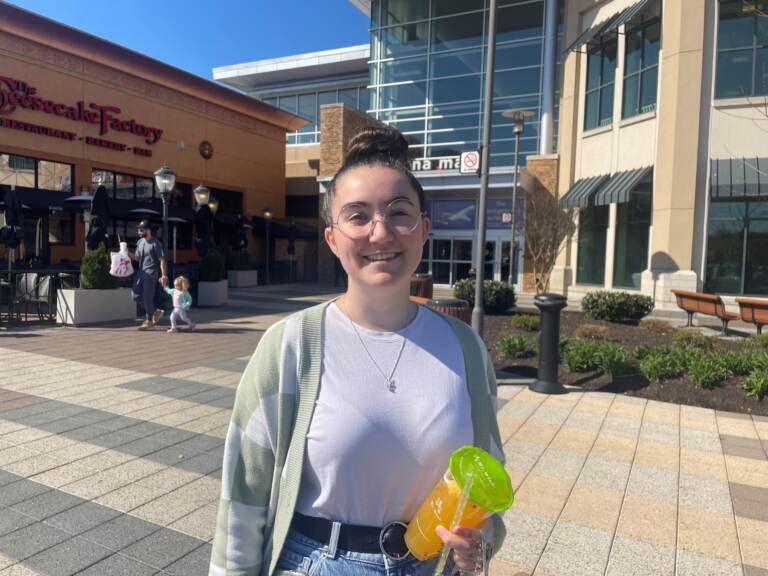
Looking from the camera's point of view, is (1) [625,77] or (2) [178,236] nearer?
(1) [625,77]

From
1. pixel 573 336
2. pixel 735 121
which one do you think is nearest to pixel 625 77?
pixel 735 121

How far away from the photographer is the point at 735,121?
1570cm

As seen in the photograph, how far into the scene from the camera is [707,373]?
6.82 metres

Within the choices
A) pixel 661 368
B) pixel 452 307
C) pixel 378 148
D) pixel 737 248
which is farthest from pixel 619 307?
pixel 378 148

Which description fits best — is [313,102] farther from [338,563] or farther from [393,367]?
[338,563]

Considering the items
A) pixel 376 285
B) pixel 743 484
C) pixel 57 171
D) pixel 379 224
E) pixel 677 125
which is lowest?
pixel 743 484

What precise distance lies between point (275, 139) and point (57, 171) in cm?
1262

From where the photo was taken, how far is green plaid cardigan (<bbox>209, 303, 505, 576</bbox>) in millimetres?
1413

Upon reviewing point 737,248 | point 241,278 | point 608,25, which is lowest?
point 241,278

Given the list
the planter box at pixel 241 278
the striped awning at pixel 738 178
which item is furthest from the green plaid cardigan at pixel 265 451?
the planter box at pixel 241 278

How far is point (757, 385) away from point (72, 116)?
72.7ft

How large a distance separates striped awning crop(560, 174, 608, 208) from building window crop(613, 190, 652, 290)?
1.12 metres

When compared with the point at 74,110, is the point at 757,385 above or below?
below

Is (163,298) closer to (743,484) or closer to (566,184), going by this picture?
(743,484)
